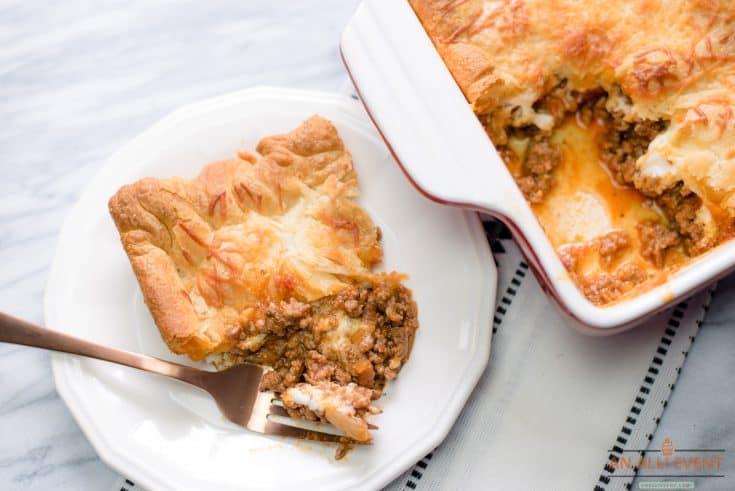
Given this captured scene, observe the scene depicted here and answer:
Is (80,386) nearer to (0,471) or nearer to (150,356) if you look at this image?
(150,356)

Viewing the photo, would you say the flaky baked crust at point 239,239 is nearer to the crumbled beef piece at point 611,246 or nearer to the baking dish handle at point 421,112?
the baking dish handle at point 421,112

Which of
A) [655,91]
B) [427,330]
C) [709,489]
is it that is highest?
[655,91]

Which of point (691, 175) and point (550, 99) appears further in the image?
point (550, 99)

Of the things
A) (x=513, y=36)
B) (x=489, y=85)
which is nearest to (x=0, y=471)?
(x=489, y=85)

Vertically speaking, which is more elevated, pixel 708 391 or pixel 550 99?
pixel 550 99

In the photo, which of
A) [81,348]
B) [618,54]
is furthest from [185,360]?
[618,54]

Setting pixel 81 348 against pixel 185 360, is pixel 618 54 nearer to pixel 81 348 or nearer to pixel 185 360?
pixel 185 360
